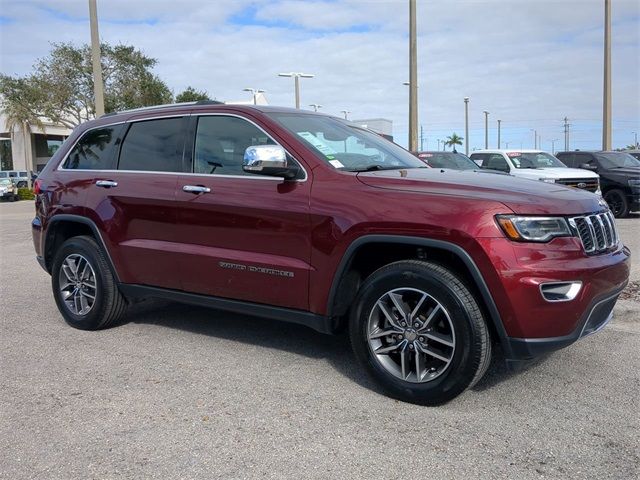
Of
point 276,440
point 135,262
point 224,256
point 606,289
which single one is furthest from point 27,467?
point 606,289

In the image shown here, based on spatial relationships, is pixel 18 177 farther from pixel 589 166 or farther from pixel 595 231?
pixel 595 231

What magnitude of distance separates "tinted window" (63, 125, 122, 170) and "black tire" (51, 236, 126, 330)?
2.15 ft

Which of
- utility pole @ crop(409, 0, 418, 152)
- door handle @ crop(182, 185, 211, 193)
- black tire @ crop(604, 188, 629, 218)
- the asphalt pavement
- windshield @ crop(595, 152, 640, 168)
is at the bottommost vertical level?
the asphalt pavement

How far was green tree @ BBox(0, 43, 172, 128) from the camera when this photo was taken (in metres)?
32.8

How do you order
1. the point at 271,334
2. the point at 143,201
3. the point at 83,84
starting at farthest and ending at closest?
the point at 83,84 < the point at 271,334 < the point at 143,201

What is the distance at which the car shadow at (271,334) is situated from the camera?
4176 millimetres

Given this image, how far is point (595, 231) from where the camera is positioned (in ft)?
11.9

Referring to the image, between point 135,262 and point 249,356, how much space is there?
1.22m

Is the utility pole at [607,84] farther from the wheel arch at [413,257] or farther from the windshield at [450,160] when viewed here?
the wheel arch at [413,257]

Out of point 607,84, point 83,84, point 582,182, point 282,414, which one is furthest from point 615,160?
point 83,84

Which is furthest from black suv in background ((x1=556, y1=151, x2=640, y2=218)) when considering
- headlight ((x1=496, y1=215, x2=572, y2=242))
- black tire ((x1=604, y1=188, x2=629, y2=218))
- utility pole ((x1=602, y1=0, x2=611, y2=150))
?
headlight ((x1=496, y1=215, x2=572, y2=242))

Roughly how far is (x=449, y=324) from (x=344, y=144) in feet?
5.36

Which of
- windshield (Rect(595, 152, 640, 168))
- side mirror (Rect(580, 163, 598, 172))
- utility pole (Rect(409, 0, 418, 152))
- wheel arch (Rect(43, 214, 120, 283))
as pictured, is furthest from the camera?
utility pole (Rect(409, 0, 418, 152))

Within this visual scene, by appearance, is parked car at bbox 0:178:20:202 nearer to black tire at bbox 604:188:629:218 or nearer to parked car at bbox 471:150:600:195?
parked car at bbox 471:150:600:195
